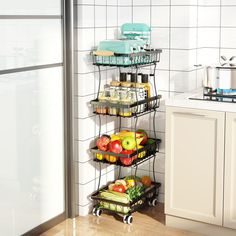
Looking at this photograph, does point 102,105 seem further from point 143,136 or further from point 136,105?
point 143,136

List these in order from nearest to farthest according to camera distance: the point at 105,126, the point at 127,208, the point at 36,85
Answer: the point at 36,85 < the point at 127,208 < the point at 105,126

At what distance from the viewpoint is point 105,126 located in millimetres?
4129

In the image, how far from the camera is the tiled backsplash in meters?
3.85

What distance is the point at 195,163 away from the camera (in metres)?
3.56

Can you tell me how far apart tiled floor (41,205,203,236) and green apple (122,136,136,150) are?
0.55 metres

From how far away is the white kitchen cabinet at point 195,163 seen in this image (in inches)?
137

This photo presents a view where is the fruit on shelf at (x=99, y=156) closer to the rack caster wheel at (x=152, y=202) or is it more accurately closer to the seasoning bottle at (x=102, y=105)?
the seasoning bottle at (x=102, y=105)

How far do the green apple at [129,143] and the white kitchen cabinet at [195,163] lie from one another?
300 millimetres

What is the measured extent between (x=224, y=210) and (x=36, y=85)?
59.0 inches

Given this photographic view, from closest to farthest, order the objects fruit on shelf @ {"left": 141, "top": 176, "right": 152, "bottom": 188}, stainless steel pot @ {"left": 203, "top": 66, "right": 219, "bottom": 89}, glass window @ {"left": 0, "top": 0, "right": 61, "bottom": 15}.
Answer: glass window @ {"left": 0, "top": 0, "right": 61, "bottom": 15} → stainless steel pot @ {"left": 203, "top": 66, "right": 219, "bottom": 89} → fruit on shelf @ {"left": 141, "top": 176, "right": 152, "bottom": 188}

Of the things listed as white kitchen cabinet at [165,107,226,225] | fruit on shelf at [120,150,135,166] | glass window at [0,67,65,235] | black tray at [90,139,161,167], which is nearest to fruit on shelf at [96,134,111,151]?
black tray at [90,139,161,167]

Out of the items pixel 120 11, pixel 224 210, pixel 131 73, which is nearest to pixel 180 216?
pixel 224 210

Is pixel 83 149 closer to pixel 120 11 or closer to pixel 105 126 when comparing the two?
pixel 105 126

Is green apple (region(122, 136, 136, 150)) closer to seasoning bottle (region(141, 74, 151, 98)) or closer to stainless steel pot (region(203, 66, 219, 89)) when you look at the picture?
seasoning bottle (region(141, 74, 151, 98))
